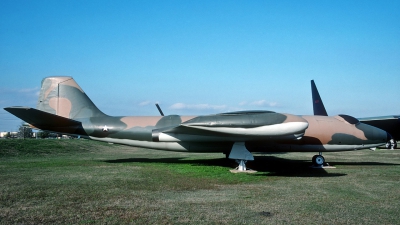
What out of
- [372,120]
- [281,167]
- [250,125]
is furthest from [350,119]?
[372,120]

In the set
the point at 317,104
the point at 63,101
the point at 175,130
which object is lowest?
the point at 175,130

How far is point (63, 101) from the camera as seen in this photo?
46.5 ft

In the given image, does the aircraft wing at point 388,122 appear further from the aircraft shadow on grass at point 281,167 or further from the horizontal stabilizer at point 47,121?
the horizontal stabilizer at point 47,121

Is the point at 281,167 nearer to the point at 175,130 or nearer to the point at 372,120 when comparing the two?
the point at 175,130

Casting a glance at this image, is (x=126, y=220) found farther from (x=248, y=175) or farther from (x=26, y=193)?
(x=248, y=175)

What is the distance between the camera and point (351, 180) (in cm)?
952

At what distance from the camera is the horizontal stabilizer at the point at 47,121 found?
38.1ft

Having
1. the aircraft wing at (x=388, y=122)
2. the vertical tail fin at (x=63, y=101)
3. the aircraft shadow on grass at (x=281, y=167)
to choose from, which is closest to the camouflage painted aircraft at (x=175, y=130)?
the vertical tail fin at (x=63, y=101)

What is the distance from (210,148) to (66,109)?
661cm

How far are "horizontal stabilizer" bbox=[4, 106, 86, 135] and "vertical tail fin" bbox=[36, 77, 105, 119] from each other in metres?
0.88

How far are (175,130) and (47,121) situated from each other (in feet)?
17.1

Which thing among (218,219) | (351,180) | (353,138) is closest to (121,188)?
(218,219)

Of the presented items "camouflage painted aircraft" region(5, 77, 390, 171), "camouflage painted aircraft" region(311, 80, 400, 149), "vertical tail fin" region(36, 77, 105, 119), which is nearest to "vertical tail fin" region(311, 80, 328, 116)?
"camouflage painted aircraft" region(311, 80, 400, 149)

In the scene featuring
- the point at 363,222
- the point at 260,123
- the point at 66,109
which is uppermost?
the point at 66,109
